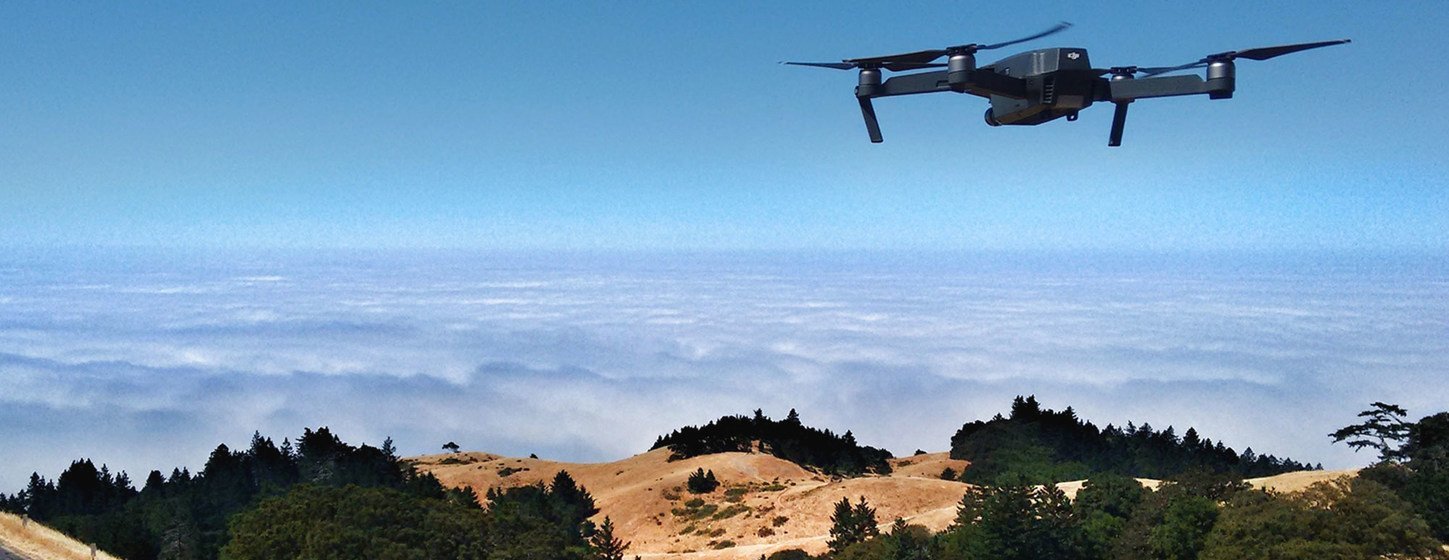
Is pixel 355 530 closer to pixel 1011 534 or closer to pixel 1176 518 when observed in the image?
pixel 1011 534

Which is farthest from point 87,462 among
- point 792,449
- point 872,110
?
point 872,110

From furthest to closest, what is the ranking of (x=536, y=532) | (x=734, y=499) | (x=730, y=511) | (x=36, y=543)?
(x=734, y=499) < (x=730, y=511) < (x=36, y=543) < (x=536, y=532)

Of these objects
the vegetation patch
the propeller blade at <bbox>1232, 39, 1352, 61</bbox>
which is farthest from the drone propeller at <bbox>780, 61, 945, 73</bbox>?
the vegetation patch

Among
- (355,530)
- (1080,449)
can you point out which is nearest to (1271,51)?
(355,530)

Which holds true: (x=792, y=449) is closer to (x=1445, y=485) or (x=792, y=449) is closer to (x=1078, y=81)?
(x=1445, y=485)

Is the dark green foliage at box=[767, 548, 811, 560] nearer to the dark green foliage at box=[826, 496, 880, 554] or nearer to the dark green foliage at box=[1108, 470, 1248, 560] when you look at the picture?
Result: the dark green foliage at box=[826, 496, 880, 554]

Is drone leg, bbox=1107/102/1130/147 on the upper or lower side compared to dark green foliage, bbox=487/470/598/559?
upper
